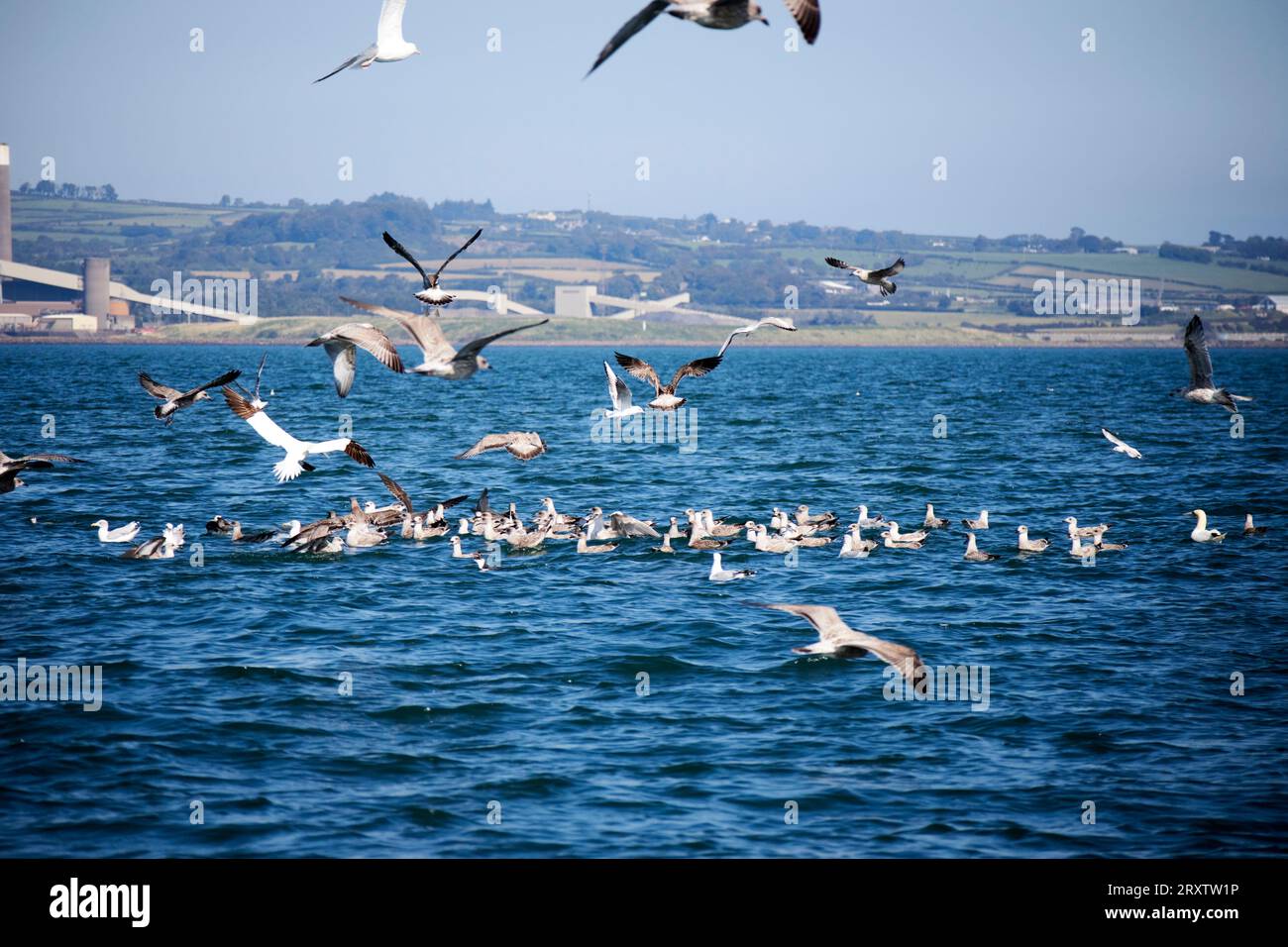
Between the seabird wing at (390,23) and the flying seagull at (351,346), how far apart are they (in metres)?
3.76

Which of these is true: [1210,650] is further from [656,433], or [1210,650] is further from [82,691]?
[656,433]

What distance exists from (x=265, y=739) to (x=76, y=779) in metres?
2.17

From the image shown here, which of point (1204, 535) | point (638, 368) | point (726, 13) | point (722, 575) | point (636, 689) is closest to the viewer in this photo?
point (726, 13)

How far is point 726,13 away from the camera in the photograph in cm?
1138

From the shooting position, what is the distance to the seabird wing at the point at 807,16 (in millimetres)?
10940

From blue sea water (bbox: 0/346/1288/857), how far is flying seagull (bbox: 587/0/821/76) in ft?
25.3

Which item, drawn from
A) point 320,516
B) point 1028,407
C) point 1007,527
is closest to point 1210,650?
point 1007,527

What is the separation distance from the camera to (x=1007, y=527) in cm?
3161

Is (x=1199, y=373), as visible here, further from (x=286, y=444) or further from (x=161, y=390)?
(x=161, y=390)

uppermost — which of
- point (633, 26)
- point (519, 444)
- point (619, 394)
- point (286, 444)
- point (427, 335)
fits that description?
point (633, 26)

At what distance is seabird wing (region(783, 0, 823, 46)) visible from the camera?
10940 mm

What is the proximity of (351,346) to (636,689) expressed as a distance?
251 inches

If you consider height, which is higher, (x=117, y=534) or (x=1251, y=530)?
(x=117, y=534)

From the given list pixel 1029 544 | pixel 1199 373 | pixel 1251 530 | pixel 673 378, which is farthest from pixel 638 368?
pixel 1251 530
